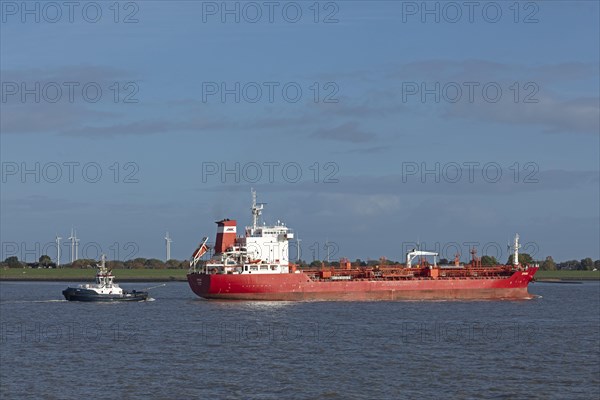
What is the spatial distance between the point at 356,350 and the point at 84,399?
17.6 meters

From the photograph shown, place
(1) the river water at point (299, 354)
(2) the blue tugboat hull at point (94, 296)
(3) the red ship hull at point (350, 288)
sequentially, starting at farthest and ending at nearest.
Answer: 1. (2) the blue tugboat hull at point (94, 296)
2. (3) the red ship hull at point (350, 288)
3. (1) the river water at point (299, 354)

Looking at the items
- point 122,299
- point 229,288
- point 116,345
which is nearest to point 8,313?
point 122,299

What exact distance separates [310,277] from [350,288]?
412 cm

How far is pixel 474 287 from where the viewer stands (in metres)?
86.3

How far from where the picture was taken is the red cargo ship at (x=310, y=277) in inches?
3110

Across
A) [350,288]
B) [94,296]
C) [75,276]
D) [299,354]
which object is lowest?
[299,354]

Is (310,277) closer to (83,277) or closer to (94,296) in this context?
(94,296)

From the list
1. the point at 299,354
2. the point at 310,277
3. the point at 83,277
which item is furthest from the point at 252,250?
the point at 83,277

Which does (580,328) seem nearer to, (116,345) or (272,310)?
(272,310)

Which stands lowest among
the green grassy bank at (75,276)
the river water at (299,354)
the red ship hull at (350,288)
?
the river water at (299,354)

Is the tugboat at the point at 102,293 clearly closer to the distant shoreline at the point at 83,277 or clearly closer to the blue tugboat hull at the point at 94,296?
the blue tugboat hull at the point at 94,296

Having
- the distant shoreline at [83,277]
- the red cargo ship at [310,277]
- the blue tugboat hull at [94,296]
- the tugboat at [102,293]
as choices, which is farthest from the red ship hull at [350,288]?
the distant shoreline at [83,277]

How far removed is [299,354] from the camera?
4434cm

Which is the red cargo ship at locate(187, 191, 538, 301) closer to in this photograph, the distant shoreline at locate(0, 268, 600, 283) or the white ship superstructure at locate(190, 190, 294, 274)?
the white ship superstructure at locate(190, 190, 294, 274)
